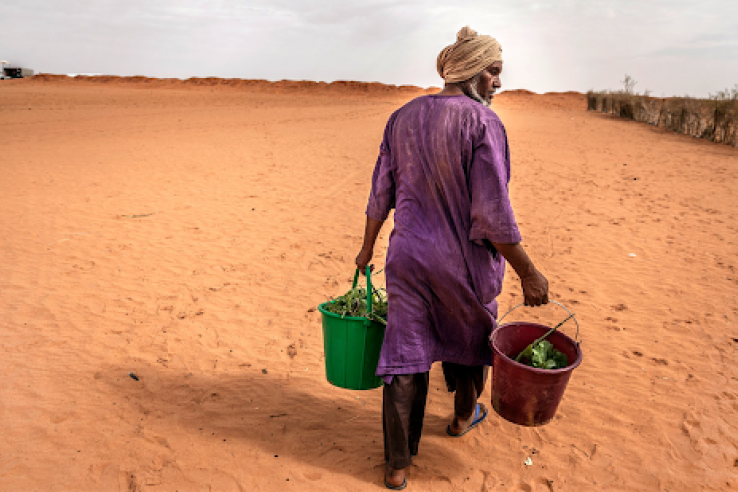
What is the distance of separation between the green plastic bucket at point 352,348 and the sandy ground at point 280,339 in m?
0.52

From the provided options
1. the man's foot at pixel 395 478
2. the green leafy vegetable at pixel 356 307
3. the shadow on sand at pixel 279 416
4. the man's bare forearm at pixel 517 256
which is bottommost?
the shadow on sand at pixel 279 416

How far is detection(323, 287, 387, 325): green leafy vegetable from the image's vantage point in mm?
2395

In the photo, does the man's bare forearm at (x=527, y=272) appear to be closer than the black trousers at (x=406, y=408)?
Yes

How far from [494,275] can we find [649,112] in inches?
898

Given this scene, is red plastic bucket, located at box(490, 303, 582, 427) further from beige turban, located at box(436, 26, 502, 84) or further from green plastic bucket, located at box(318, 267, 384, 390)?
beige turban, located at box(436, 26, 502, 84)

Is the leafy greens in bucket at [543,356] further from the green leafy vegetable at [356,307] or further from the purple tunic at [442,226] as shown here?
the green leafy vegetable at [356,307]

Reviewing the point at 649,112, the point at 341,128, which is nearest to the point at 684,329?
the point at 341,128

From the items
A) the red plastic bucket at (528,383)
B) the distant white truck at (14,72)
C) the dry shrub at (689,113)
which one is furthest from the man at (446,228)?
the distant white truck at (14,72)

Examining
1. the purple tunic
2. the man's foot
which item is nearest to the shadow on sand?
the man's foot

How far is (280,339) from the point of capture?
4070 millimetres

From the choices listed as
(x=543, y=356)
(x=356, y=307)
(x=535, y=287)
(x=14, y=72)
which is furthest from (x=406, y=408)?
(x=14, y=72)

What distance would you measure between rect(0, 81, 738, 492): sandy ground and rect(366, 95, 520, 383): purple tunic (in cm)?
85

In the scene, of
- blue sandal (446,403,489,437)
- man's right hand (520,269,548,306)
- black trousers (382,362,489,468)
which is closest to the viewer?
man's right hand (520,269,548,306)

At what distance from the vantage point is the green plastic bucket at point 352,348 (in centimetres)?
240
